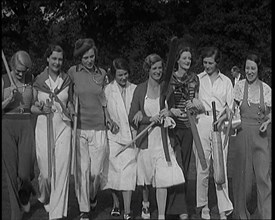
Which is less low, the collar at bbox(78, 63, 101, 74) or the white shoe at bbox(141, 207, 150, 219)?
the collar at bbox(78, 63, 101, 74)

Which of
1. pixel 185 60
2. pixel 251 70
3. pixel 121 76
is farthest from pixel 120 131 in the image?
pixel 251 70

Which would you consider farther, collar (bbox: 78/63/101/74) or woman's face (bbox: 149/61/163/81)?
collar (bbox: 78/63/101/74)

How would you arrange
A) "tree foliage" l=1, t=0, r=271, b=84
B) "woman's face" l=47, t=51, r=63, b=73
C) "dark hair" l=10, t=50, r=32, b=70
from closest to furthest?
"dark hair" l=10, t=50, r=32, b=70
"woman's face" l=47, t=51, r=63, b=73
"tree foliage" l=1, t=0, r=271, b=84

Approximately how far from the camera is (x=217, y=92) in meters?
6.50

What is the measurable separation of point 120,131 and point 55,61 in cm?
116

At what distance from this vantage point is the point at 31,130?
6.23 meters

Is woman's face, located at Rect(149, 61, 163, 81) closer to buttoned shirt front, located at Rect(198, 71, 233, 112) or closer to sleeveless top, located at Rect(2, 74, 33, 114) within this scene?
buttoned shirt front, located at Rect(198, 71, 233, 112)

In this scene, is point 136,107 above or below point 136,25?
below

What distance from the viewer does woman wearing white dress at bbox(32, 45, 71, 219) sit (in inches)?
242

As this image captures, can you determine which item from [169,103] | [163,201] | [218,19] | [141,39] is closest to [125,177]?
[163,201]

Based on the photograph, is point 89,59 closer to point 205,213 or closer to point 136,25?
point 205,213

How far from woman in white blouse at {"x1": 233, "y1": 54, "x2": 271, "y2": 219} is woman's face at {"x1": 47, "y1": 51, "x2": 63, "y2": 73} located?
1.95m

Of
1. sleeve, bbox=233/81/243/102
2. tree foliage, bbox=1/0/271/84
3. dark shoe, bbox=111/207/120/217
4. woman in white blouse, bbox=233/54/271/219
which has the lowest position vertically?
dark shoe, bbox=111/207/120/217

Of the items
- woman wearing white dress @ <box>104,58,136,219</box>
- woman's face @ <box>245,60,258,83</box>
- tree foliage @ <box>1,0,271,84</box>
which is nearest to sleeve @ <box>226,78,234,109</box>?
woman's face @ <box>245,60,258,83</box>
